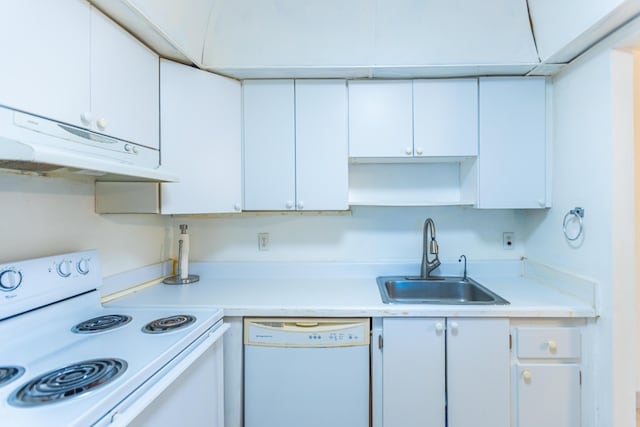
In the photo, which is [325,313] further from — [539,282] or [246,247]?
[539,282]

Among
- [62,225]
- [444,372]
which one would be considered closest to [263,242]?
[62,225]

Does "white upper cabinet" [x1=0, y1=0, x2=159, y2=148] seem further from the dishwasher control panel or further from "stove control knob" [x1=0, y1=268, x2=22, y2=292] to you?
the dishwasher control panel

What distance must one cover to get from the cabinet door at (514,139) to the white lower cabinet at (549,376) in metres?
0.69

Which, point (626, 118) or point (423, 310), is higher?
point (626, 118)

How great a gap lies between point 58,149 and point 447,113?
1.75 metres

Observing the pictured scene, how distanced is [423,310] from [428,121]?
3.35 feet

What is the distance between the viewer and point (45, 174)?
3.88ft

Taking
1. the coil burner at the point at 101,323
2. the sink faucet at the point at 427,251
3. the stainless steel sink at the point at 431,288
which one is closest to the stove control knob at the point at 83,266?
the coil burner at the point at 101,323

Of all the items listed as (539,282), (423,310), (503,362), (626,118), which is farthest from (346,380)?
(626,118)

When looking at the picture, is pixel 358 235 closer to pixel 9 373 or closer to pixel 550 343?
pixel 550 343

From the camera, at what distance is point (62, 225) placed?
1.26m

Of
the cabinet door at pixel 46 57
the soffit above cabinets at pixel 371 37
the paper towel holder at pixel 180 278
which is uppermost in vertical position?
the soffit above cabinets at pixel 371 37

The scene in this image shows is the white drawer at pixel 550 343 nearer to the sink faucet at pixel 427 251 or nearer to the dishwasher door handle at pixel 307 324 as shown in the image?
the sink faucet at pixel 427 251

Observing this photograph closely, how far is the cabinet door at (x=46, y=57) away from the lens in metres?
0.82
